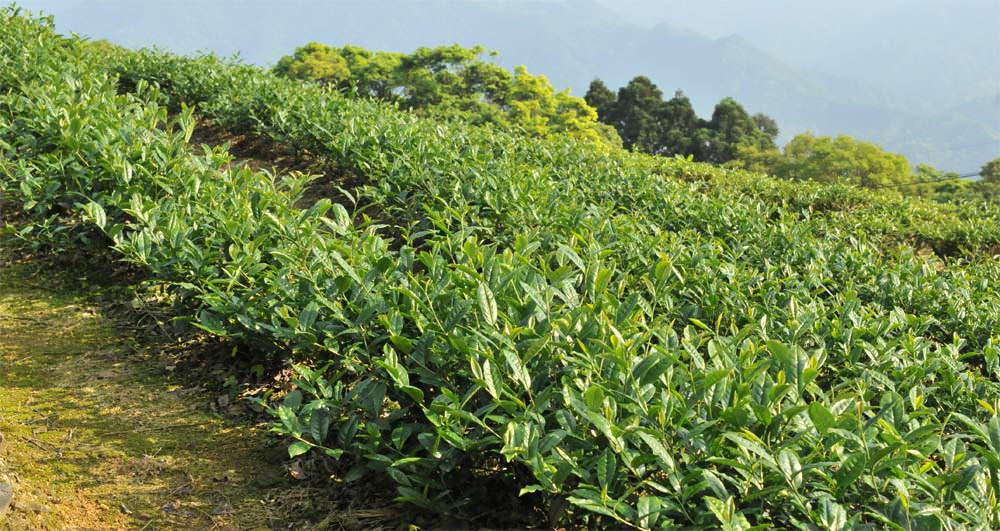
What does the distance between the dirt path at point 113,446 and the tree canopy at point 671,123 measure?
1577 inches

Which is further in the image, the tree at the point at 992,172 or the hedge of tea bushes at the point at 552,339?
the tree at the point at 992,172

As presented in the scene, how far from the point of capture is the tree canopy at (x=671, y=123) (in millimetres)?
41125

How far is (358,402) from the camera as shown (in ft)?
6.91

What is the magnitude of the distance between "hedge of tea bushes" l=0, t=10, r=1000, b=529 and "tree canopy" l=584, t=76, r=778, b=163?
37.6 meters

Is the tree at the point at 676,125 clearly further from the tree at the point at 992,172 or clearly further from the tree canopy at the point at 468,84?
the tree at the point at 992,172

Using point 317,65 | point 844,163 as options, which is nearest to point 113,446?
point 844,163

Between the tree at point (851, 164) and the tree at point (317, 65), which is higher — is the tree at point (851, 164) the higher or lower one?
the lower one

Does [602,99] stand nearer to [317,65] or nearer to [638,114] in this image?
[638,114]

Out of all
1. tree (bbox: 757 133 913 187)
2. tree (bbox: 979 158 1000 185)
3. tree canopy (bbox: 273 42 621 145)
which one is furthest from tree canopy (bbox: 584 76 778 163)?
tree (bbox: 979 158 1000 185)

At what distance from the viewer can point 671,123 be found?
139ft

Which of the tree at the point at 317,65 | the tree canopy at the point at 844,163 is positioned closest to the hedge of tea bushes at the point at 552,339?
the tree canopy at the point at 844,163

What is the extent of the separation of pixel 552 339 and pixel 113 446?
1.47 metres

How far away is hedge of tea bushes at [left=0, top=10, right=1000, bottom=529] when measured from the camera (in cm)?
163

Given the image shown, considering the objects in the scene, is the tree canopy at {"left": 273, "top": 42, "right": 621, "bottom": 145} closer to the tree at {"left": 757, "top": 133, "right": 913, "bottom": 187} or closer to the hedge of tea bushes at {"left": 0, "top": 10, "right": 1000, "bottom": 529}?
the tree at {"left": 757, "top": 133, "right": 913, "bottom": 187}
